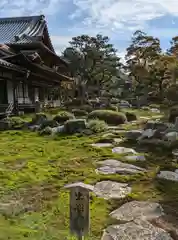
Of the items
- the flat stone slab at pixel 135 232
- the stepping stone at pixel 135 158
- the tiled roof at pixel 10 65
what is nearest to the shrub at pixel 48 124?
the tiled roof at pixel 10 65

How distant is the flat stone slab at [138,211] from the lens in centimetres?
372

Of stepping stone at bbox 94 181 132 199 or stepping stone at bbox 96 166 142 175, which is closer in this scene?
stepping stone at bbox 94 181 132 199

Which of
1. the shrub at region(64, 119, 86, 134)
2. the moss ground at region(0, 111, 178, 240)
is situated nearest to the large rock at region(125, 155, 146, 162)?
the moss ground at region(0, 111, 178, 240)

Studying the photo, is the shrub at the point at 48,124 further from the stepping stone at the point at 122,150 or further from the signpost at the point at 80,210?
the signpost at the point at 80,210

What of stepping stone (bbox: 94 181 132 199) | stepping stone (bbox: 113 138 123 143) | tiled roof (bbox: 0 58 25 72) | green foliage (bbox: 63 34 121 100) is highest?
green foliage (bbox: 63 34 121 100)

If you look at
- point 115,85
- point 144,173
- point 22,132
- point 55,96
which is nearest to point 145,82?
point 115,85

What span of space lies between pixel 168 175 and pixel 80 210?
3169 mm

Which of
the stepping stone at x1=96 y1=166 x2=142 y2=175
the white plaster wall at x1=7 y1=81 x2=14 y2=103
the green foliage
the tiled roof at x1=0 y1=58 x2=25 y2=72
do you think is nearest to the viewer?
the stepping stone at x1=96 y1=166 x2=142 y2=175

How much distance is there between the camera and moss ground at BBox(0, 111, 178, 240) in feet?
11.2

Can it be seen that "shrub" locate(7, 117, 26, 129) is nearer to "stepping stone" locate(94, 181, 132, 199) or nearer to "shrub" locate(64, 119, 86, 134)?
"shrub" locate(64, 119, 86, 134)

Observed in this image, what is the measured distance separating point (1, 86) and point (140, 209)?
17.1 metres

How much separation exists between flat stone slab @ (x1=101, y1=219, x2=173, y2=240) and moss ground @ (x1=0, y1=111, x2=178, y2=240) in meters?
0.14

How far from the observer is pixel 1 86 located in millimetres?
19391

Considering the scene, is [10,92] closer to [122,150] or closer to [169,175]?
[122,150]
